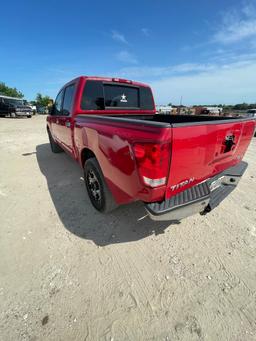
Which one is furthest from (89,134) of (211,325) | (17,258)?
(211,325)

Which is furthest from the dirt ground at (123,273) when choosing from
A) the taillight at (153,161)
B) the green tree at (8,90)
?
the green tree at (8,90)

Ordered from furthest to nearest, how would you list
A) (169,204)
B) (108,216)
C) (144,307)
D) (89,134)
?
(108,216), (89,134), (169,204), (144,307)

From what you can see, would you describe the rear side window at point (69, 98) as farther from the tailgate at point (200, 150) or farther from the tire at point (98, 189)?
the tailgate at point (200, 150)

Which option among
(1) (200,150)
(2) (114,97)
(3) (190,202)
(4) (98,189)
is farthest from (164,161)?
(2) (114,97)

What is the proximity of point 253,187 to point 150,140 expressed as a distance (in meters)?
3.40

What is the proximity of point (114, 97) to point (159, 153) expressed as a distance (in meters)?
2.62

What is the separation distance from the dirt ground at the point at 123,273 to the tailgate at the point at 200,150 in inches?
35.2

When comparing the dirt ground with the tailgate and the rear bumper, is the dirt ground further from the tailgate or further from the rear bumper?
the tailgate

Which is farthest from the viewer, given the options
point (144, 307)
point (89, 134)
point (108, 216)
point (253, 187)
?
point (253, 187)

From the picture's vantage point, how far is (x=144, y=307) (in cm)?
166

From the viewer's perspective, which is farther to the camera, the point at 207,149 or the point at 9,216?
the point at 9,216

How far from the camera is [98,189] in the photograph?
284cm

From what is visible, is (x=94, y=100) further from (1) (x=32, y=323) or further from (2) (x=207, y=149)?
(1) (x=32, y=323)

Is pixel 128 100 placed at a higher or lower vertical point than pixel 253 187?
higher
